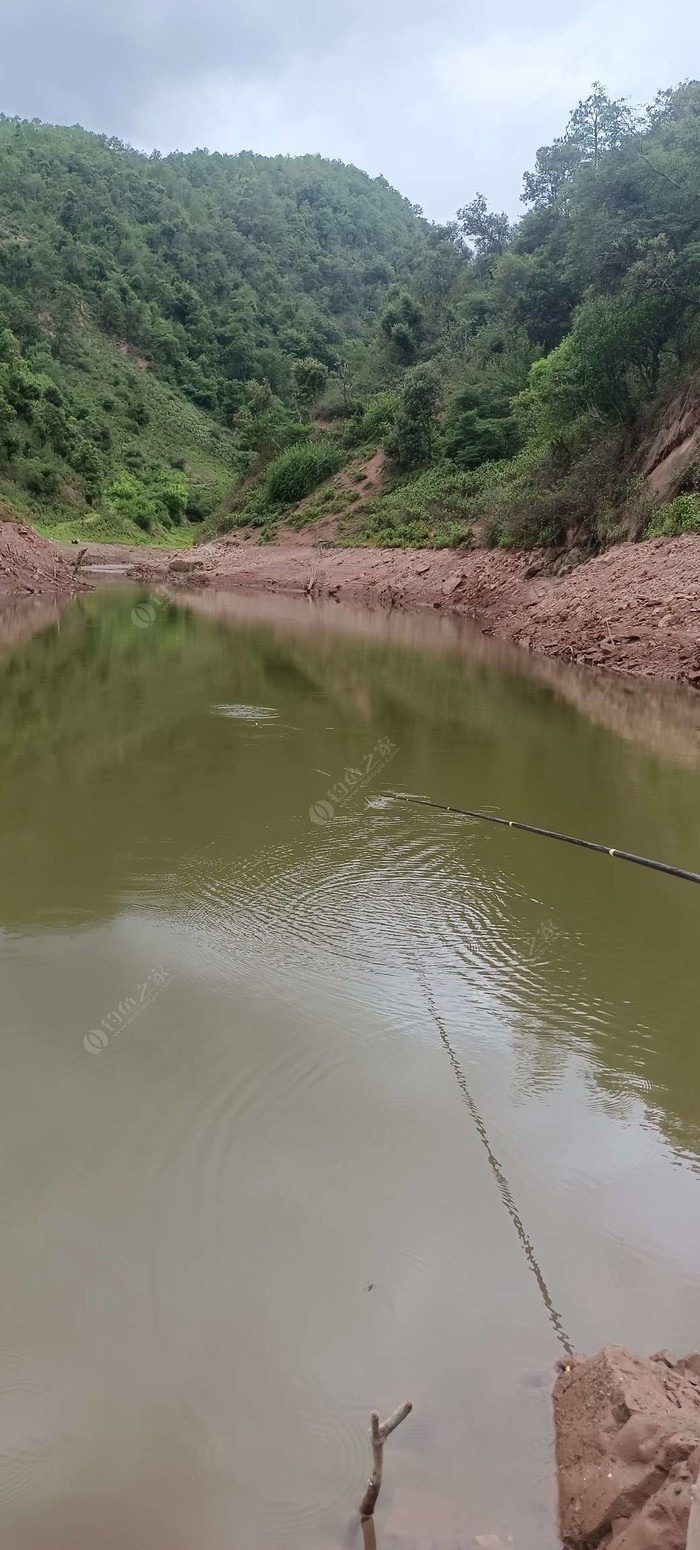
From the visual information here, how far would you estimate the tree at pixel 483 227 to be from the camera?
60.8 metres

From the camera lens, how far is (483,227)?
61.8 m

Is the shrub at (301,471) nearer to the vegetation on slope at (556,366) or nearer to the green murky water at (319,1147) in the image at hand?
the vegetation on slope at (556,366)

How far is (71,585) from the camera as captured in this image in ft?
124

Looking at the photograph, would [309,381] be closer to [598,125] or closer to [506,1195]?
[598,125]

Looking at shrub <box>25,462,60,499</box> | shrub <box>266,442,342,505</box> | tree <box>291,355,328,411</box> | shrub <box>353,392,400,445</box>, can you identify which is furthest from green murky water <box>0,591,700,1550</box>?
tree <box>291,355,328,411</box>

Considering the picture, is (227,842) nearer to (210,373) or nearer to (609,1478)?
(609,1478)

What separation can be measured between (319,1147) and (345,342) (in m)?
96.8

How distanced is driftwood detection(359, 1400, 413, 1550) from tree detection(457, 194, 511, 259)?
6767 cm

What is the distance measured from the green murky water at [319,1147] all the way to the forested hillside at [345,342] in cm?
1666

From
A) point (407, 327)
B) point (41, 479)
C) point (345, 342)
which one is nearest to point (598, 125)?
point (407, 327)

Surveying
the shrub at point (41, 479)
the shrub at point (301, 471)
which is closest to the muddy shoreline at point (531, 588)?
the shrub at point (301, 471)

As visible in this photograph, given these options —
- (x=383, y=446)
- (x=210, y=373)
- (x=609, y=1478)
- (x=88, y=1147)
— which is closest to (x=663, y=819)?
(x=88, y=1147)

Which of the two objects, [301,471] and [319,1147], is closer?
[319,1147]

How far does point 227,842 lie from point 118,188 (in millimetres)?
113866
